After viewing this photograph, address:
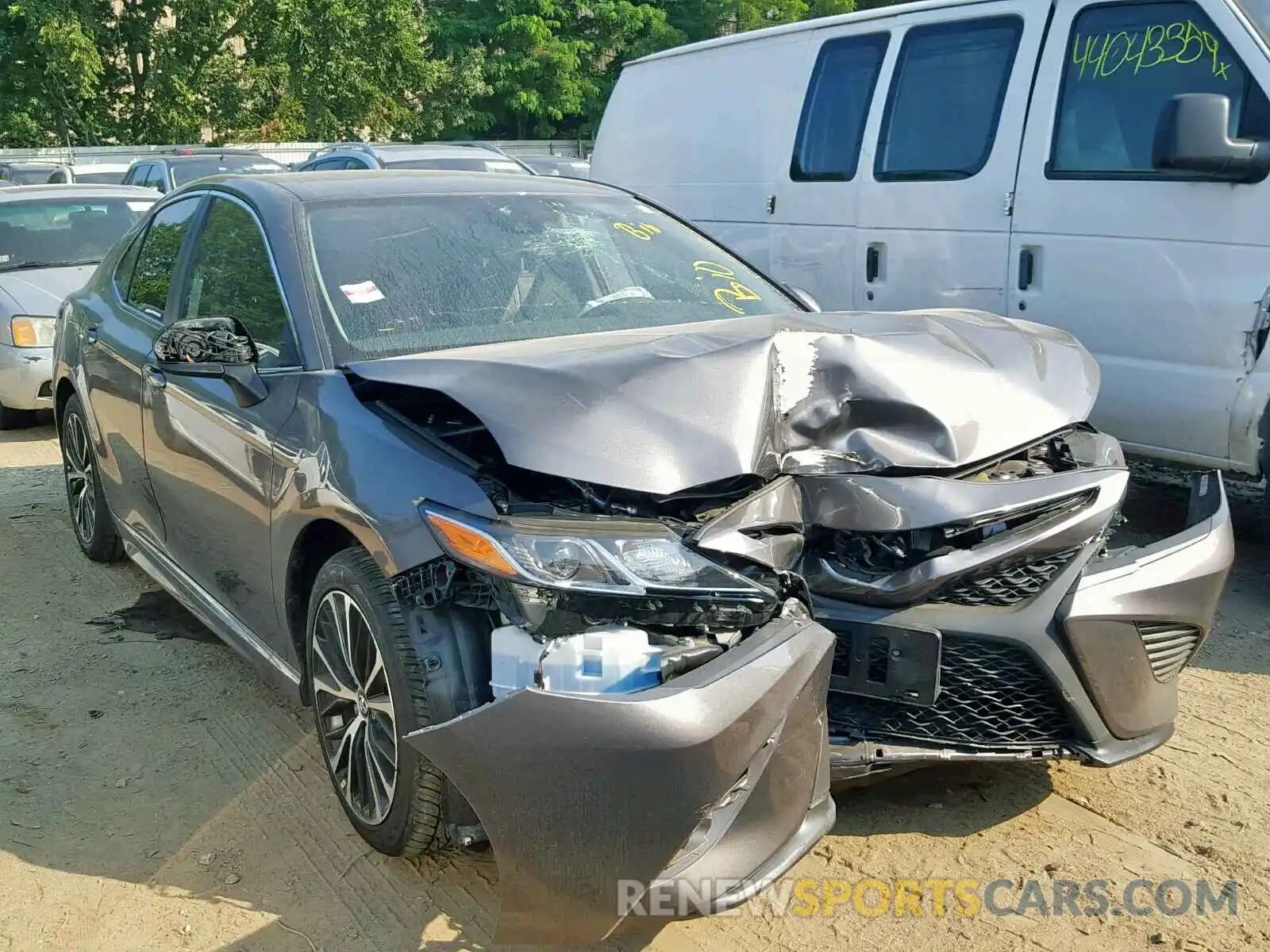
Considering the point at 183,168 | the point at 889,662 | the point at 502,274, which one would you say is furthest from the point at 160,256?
the point at 183,168

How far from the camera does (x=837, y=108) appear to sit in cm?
619

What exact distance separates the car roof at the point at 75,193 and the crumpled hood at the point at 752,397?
753 centimetres

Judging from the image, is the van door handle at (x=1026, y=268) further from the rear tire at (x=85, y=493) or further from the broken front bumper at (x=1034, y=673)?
the rear tire at (x=85, y=493)

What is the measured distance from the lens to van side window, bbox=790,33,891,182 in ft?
19.9

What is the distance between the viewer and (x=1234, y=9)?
4660mm

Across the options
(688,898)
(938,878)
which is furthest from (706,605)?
(938,878)

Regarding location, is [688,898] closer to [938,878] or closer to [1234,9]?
[938,878]

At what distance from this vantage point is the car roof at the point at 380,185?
3840mm

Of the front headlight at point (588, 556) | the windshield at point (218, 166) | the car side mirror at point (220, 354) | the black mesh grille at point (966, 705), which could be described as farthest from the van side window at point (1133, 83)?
the windshield at point (218, 166)

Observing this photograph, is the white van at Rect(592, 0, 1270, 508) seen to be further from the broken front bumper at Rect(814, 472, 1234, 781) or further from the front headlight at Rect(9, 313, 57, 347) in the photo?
the front headlight at Rect(9, 313, 57, 347)

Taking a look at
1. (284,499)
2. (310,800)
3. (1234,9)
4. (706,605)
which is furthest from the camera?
(1234,9)

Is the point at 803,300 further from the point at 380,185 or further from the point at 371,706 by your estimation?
the point at 371,706

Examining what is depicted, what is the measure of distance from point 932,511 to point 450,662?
1118 mm

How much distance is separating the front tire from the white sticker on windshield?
2.82 feet
